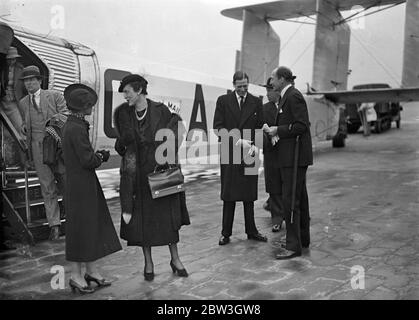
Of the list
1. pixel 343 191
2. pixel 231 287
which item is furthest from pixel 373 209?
pixel 231 287

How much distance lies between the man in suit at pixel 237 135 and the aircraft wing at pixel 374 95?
9974 mm

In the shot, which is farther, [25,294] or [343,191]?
[343,191]

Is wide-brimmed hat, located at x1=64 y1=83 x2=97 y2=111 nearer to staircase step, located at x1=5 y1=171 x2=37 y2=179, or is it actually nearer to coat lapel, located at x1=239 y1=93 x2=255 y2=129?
coat lapel, located at x1=239 y1=93 x2=255 y2=129

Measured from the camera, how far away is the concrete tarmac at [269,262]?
291cm

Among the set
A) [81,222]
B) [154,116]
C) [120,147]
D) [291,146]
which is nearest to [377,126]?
[291,146]

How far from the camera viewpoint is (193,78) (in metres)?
8.79

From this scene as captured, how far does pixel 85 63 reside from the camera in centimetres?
594

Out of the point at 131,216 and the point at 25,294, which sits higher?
the point at 131,216

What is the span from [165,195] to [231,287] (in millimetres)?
789

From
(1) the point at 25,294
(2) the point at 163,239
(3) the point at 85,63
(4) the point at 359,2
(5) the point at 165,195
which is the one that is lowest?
(1) the point at 25,294

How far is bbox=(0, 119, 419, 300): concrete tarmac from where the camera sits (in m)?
2.91

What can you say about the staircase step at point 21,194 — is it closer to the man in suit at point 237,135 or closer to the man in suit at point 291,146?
the man in suit at point 237,135

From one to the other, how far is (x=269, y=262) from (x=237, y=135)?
48.6 inches
